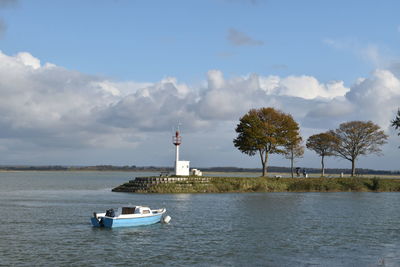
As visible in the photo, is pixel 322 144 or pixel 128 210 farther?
pixel 322 144

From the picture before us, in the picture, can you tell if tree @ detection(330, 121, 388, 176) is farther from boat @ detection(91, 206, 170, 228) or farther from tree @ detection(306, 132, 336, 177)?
boat @ detection(91, 206, 170, 228)

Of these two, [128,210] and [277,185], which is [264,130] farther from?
[128,210]

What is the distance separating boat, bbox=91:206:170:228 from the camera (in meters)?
48.7

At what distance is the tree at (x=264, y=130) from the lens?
4338 inches

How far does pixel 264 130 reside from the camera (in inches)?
4355

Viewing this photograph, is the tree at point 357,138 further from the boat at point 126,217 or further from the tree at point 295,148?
the boat at point 126,217

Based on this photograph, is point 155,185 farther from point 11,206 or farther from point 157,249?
point 157,249

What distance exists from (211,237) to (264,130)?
69.1 meters

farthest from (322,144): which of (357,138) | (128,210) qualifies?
(128,210)

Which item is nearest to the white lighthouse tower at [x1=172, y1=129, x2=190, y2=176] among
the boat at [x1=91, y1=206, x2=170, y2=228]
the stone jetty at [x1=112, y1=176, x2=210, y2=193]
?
the stone jetty at [x1=112, y1=176, x2=210, y2=193]

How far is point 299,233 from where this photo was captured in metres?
46.3

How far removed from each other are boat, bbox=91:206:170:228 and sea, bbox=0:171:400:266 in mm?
770

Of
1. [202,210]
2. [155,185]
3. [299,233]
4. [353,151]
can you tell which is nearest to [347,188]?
[353,151]

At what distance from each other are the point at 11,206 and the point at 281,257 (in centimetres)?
4752
